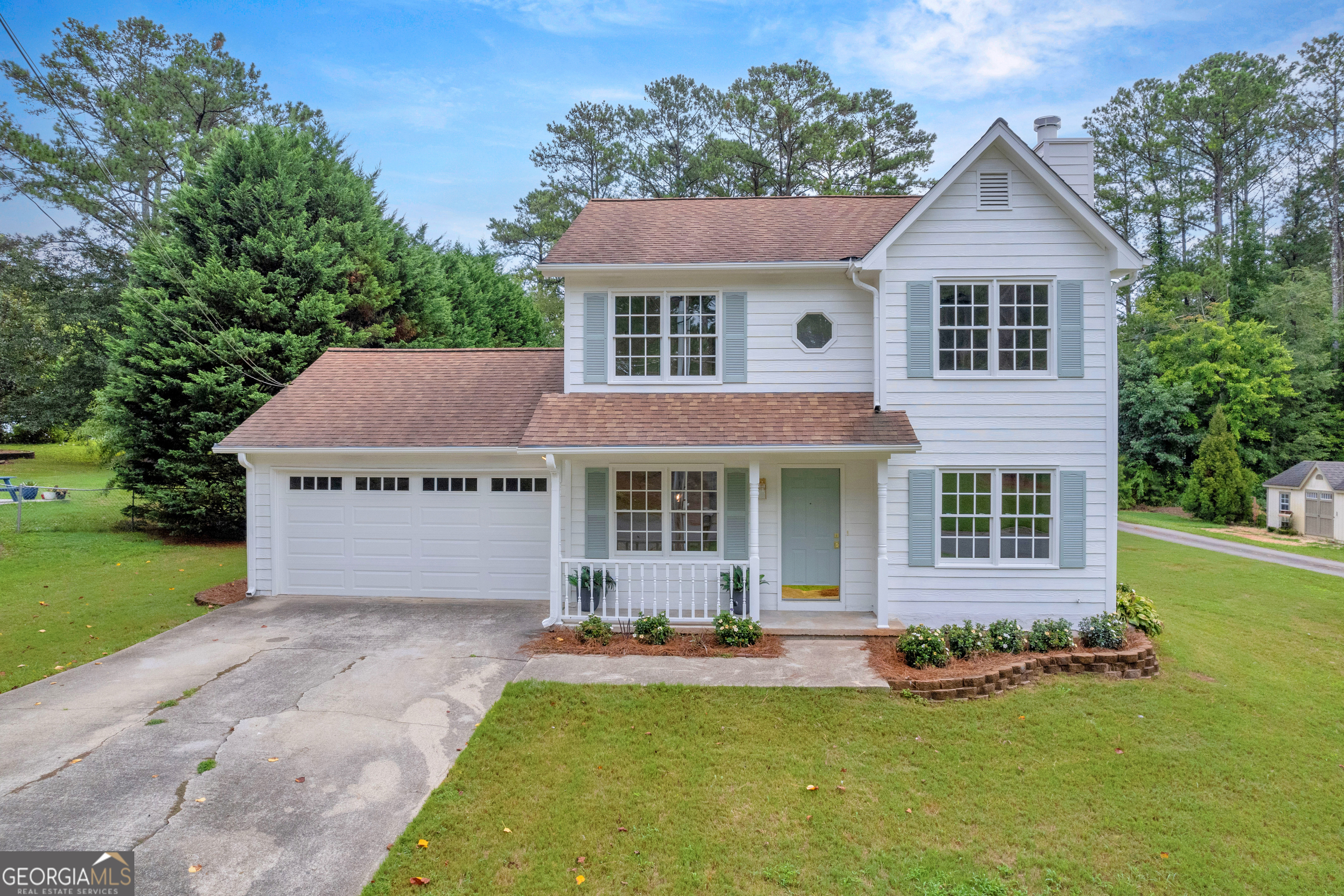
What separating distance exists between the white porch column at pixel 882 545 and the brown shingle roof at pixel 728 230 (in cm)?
324

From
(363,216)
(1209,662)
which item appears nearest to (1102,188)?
(1209,662)

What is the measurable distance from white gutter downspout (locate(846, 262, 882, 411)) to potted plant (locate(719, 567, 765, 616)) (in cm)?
310

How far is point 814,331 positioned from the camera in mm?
9555

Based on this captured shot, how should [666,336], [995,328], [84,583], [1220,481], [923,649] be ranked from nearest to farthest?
[923,649]
[995,328]
[666,336]
[84,583]
[1220,481]

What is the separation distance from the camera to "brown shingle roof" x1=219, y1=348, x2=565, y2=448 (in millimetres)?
10172

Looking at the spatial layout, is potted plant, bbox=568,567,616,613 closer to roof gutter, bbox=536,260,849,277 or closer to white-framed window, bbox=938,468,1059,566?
roof gutter, bbox=536,260,849,277

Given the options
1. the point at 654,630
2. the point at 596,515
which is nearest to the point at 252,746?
the point at 654,630

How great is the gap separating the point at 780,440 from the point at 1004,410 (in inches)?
130

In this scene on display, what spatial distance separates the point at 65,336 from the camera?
2427 centimetres

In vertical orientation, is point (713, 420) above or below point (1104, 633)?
above

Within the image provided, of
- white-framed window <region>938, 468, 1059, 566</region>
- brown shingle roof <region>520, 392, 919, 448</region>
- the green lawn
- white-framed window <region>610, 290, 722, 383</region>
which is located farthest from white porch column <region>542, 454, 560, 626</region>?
the green lawn

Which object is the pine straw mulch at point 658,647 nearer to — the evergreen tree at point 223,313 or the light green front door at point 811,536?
the light green front door at point 811,536

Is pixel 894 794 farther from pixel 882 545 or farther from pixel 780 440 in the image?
pixel 780 440

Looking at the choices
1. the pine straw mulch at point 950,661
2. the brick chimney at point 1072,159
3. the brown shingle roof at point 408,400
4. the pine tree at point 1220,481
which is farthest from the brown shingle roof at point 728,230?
the pine tree at point 1220,481
